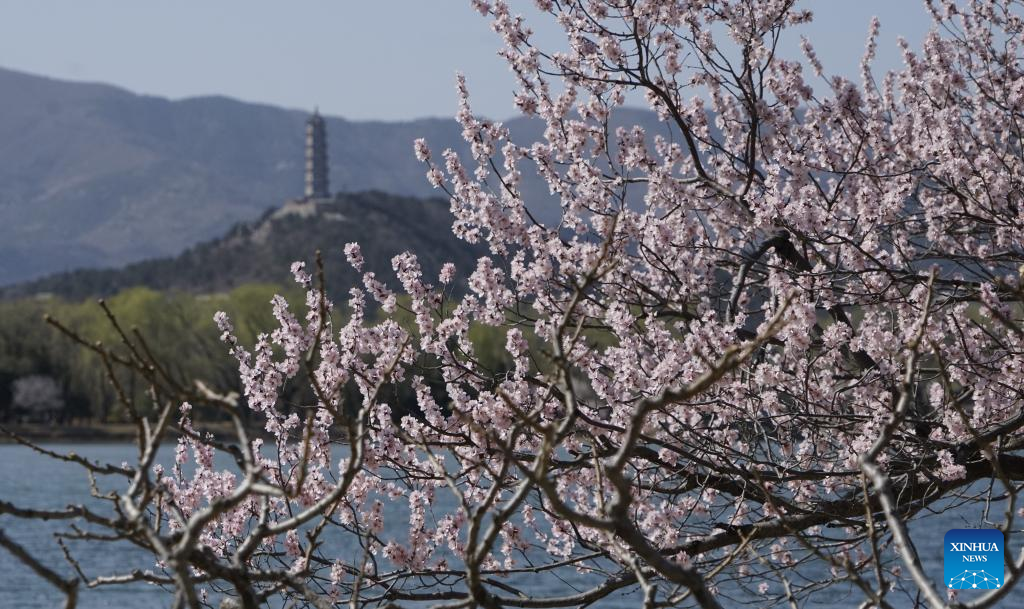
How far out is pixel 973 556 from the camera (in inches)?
224

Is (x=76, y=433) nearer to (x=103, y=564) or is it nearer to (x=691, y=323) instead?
(x=103, y=564)

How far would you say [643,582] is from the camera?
3.46 meters

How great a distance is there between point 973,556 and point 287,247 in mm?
160403

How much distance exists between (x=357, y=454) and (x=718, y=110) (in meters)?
6.92

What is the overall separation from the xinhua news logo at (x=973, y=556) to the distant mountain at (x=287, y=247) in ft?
469

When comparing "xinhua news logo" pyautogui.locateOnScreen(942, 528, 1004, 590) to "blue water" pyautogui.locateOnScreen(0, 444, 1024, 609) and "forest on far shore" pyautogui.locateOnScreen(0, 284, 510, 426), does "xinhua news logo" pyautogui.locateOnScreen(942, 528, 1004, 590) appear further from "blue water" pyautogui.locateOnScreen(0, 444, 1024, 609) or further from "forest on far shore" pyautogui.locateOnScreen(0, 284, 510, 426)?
"forest on far shore" pyautogui.locateOnScreen(0, 284, 510, 426)

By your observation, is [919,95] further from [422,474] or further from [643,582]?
[643,582]

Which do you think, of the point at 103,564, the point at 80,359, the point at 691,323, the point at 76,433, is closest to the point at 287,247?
the point at 80,359

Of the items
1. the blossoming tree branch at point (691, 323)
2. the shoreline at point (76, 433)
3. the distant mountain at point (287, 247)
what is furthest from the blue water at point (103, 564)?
the distant mountain at point (287, 247)

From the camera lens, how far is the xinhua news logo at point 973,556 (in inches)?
214

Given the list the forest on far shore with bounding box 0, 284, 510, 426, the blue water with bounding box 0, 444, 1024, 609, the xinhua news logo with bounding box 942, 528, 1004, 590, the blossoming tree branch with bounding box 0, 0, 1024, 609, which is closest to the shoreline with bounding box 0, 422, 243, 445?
the forest on far shore with bounding box 0, 284, 510, 426

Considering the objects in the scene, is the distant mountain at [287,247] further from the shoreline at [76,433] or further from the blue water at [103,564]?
the blue water at [103,564]

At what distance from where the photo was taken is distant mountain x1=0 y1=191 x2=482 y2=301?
159m

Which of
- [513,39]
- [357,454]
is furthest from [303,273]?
[357,454]
